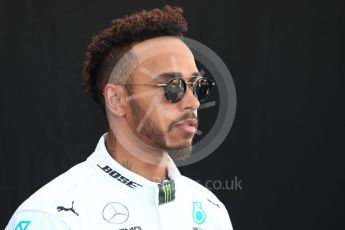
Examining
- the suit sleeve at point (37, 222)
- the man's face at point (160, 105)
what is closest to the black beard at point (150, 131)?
the man's face at point (160, 105)

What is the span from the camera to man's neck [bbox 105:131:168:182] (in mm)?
1675

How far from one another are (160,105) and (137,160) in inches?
7.2

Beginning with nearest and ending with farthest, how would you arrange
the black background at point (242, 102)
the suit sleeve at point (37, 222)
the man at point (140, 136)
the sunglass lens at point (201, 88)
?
the suit sleeve at point (37, 222) → the man at point (140, 136) → the sunglass lens at point (201, 88) → the black background at point (242, 102)

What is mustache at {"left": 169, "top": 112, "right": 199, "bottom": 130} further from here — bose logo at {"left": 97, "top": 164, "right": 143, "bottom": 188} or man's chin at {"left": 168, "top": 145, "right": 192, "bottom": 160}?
bose logo at {"left": 97, "top": 164, "right": 143, "bottom": 188}

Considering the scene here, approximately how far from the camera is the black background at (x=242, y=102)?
2785 millimetres

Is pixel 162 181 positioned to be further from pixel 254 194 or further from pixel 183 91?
pixel 254 194

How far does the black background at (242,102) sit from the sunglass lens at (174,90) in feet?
4.30

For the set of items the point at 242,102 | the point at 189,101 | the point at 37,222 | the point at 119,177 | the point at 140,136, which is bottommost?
the point at 37,222

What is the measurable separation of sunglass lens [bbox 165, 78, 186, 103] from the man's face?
0.01 m

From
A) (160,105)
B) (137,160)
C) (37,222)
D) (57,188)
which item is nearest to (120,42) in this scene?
(160,105)

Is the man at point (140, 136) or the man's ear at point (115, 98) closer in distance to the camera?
the man at point (140, 136)

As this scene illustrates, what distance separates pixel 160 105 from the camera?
164 centimetres

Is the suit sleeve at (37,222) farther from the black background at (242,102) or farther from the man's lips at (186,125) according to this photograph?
the black background at (242,102)

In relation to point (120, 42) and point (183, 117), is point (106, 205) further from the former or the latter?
point (120, 42)
